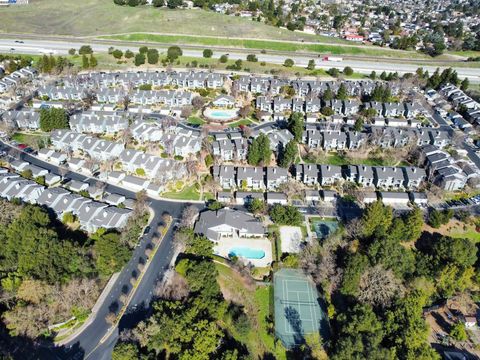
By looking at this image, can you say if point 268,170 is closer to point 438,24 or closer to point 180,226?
point 180,226

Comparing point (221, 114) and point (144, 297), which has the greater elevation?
point (221, 114)

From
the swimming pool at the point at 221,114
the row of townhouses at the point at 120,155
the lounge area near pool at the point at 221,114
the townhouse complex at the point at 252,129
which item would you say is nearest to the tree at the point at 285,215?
the townhouse complex at the point at 252,129

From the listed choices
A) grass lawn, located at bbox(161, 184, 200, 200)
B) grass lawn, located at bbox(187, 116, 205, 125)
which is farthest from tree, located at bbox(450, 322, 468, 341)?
grass lawn, located at bbox(187, 116, 205, 125)

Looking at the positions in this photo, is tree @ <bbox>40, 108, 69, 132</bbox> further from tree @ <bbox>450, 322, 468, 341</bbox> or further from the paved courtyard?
tree @ <bbox>450, 322, 468, 341</bbox>

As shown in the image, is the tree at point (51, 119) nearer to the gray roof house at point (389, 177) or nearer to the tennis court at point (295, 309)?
the tennis court at point (295, 309)

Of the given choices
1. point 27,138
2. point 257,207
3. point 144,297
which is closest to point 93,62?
point 27,138

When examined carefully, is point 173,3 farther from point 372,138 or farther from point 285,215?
point 285,215

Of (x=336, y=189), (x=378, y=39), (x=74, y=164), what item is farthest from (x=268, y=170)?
(x=378, y=39)
